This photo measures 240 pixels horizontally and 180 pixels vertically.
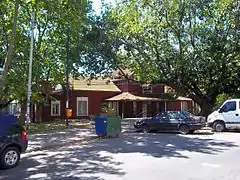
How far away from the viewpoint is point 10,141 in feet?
39.0

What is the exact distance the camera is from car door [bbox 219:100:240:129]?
23453 millimetres

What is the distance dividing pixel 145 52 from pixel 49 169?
860 inches

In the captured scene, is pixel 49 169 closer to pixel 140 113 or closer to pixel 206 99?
pixel 206 99

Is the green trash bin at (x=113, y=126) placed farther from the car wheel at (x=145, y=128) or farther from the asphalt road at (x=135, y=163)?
the asphalt road at (x=135, y=163)

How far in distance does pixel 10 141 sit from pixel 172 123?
13530 millimetres

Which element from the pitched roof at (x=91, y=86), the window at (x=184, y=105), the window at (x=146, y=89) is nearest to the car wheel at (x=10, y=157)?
the pitched roof at (x=91, y=86)

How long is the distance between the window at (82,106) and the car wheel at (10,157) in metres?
32.3

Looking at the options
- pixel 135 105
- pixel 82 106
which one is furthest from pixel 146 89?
pixel 82 106

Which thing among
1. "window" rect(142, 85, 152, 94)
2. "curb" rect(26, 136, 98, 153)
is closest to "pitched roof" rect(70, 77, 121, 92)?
"window" rect(142, 85, 152, 94)

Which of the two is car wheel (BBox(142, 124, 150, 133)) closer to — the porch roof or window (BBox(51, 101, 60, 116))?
the porch roof

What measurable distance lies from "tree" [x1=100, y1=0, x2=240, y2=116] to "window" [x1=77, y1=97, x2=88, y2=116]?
14.1m

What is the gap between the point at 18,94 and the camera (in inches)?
1070

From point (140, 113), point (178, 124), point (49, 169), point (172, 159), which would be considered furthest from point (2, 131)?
point (140, 113)

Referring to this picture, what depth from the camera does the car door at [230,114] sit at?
23.5 meters
